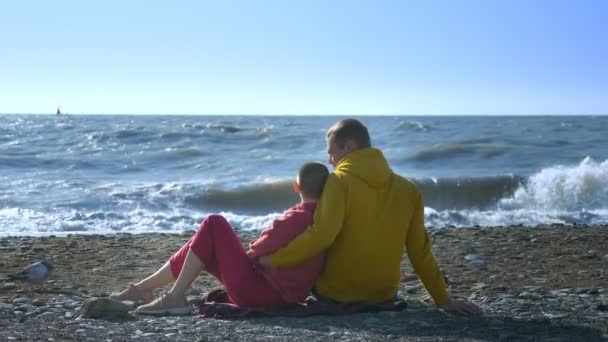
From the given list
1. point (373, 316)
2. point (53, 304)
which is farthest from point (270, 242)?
point (53, 304)

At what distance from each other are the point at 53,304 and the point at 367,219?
7.91 feet

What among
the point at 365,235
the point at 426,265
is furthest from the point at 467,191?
the point at 365,235

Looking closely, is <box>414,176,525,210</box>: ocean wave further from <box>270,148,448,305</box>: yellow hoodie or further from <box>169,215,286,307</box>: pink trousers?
<box>169,215,286,307</box>: pink trousers

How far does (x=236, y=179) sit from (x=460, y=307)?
14156 millimetres

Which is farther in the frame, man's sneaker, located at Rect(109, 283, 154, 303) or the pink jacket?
man's sneaker, located at Rect(109, 283, 154, 303)

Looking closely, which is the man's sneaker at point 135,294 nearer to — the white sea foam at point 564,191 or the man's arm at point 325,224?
the man's arm at point 325,224

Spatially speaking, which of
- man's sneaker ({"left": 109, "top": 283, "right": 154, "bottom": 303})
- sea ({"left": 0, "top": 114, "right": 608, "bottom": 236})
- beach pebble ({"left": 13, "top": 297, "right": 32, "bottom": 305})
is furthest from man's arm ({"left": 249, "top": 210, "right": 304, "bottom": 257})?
sea ({"left": 0, "top": 114, "right": 608, "bottom": 236})

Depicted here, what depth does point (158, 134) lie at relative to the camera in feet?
103

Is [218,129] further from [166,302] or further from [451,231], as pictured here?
[166,302]

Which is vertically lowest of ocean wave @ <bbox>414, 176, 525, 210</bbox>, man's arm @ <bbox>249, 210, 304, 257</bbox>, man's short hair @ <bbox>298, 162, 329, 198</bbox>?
ocean wave @ <bbox>414, 176, 525, 210</bbox>

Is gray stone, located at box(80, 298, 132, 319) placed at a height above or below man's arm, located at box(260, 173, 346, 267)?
below

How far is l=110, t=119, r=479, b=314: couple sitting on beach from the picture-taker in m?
4.55

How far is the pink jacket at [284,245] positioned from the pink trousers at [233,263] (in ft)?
0.19

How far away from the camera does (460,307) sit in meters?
4.91
